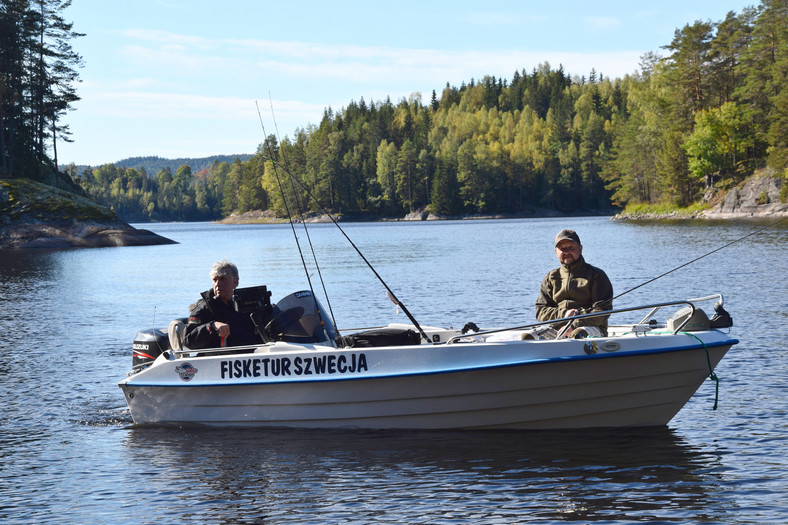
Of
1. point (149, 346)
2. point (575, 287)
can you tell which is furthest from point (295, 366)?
point (575, 287)

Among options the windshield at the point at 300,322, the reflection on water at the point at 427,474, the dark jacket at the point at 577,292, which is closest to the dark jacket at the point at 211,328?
the windshield at the point at 300,322

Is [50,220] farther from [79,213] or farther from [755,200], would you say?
[755,200]

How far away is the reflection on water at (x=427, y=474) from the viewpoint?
741 cm

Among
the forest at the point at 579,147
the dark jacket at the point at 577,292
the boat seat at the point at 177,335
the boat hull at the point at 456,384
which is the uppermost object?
the forest at the point at 579,147

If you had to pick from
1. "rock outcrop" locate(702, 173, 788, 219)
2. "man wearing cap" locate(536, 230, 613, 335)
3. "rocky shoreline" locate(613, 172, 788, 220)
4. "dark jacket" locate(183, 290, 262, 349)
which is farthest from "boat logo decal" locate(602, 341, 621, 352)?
"rock outcrop" locate(702, 173, 788, 219)

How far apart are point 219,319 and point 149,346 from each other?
52.1 inches

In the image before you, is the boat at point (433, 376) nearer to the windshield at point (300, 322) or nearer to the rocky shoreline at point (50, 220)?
the windshield at point (300, 322)

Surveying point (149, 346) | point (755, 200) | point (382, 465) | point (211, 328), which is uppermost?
point (755, 200)

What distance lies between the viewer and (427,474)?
8.45 m

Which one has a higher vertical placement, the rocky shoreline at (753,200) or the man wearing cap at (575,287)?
the rocky shoreline at (753,200)

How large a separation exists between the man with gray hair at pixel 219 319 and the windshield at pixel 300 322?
1.40ft

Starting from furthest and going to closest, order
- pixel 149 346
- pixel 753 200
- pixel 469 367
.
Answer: pixel 753 200, pixel 149 346, pixel 469 367

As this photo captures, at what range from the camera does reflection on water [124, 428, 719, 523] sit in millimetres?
7414

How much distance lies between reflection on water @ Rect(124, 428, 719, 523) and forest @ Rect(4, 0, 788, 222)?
39251mm
